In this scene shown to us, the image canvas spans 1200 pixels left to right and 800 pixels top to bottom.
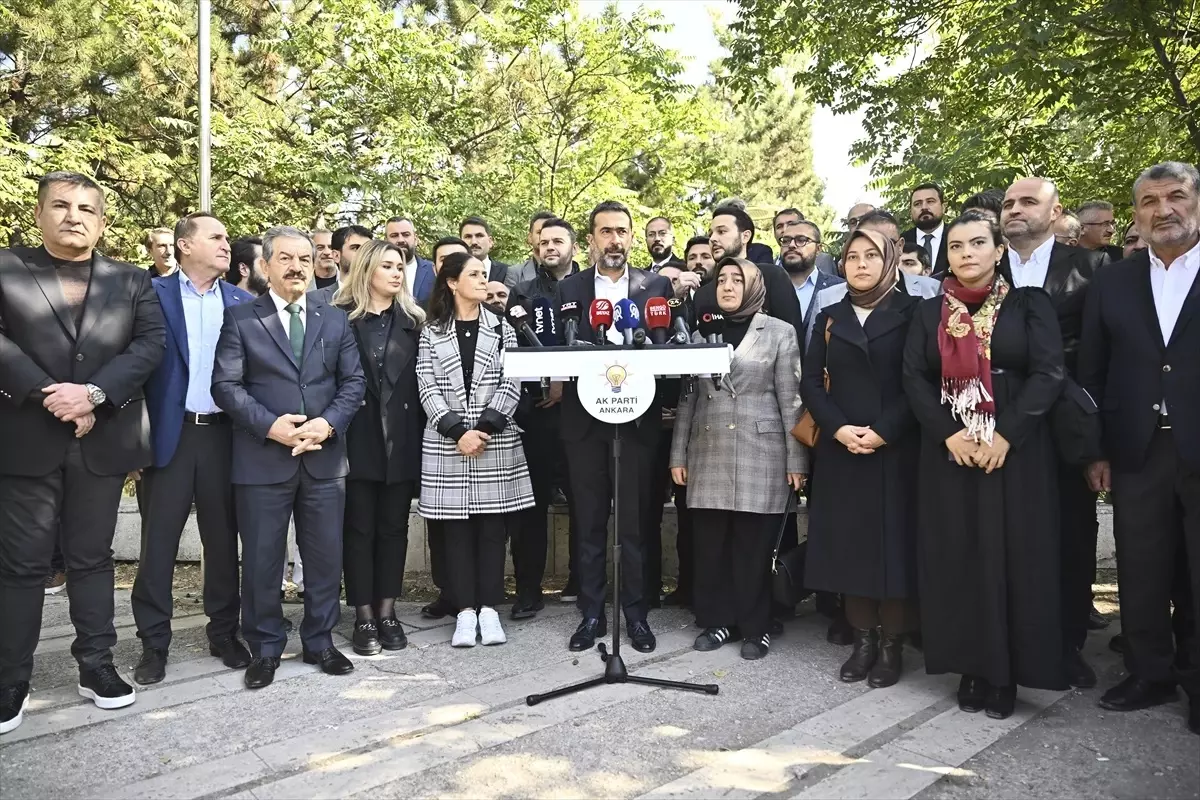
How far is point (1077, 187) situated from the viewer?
358 inches

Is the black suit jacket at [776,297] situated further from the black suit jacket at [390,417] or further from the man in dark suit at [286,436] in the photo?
the man in dark suit at [286,436]

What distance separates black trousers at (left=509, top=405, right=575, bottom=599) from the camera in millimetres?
5832

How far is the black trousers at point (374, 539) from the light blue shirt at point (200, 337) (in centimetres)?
91

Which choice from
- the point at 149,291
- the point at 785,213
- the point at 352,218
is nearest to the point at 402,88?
the point at 352,218

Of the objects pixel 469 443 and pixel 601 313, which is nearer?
pixel 601 313

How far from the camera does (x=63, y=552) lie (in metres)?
4.21

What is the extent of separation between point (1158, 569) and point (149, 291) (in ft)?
16.4

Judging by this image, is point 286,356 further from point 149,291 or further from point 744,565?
point 744,565

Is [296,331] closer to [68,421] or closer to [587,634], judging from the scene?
[68,421]

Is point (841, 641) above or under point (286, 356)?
under

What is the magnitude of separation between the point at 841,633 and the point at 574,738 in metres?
2.04

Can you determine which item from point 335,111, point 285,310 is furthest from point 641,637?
point 335,111

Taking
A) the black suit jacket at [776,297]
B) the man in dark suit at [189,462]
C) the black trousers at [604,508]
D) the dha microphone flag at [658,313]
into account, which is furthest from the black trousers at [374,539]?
the black suit jacket at [776,297]

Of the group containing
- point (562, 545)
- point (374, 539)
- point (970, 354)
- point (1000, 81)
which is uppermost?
point (1000, 81)
